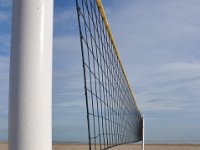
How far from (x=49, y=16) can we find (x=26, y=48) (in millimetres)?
160

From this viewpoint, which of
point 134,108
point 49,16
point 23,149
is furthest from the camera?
point 134,108

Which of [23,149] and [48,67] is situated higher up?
[48,67]

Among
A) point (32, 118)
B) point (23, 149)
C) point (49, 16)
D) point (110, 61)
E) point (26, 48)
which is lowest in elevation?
point (23, 149)

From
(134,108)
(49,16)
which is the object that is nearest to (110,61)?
(134,108)

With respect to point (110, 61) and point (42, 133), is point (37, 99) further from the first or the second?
point (110, 61)

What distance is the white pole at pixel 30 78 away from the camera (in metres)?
1.39

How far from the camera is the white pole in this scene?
4.56 feet

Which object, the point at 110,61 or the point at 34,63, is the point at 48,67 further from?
the point at 110,61

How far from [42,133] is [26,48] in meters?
0.29

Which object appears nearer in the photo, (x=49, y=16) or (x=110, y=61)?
(x=49, y=16)

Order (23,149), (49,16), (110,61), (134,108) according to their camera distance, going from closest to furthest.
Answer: (23,149) < (49,16) < (110,61) < (134,108)

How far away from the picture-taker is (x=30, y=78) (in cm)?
141

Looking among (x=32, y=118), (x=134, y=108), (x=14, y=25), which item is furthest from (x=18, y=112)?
(x=134, y=108)

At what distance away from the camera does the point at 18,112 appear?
1.39 meters
